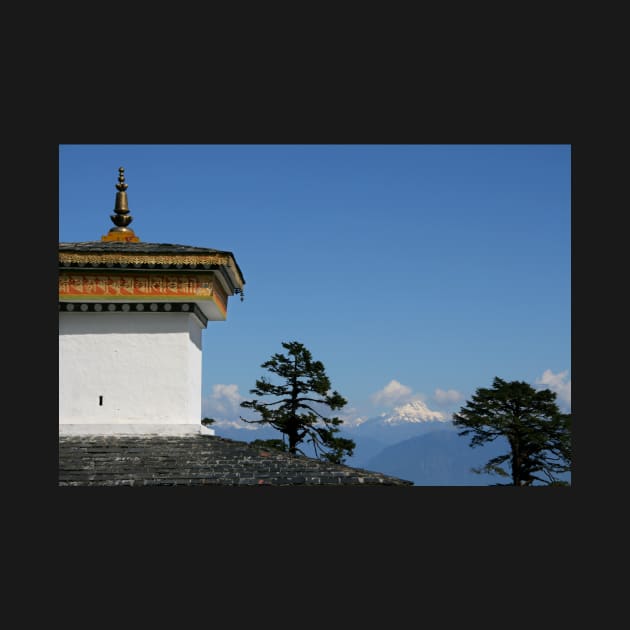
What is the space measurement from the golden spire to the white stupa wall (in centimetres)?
138

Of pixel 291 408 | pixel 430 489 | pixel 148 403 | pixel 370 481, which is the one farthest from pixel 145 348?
pixel 291 408

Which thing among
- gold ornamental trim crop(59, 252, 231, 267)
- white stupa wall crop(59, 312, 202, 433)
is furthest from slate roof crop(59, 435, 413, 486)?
gold ornamental trim crop(59, 252, 231, 267)

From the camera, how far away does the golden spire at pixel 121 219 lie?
13.4 metres

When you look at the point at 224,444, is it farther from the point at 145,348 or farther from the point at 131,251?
the point at 131,251

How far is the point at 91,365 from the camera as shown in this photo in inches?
491

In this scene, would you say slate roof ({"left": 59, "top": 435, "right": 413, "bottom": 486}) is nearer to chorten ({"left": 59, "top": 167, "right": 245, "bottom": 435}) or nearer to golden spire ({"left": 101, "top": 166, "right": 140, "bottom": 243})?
chorten ({"left": 59, "top": 167, "right": 245, "bottom": 435})

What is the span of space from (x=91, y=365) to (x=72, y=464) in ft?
5.26

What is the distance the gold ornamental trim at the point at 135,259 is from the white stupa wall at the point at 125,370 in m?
0.73

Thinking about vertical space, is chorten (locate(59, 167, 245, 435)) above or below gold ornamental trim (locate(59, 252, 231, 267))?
below

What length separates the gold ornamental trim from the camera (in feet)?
40.0

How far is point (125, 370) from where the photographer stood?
12.5 metres

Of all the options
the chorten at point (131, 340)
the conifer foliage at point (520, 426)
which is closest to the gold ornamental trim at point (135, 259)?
the chorten at point (131, 340)

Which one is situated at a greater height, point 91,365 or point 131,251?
point 131,251

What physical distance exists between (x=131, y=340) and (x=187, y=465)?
2.06 m
